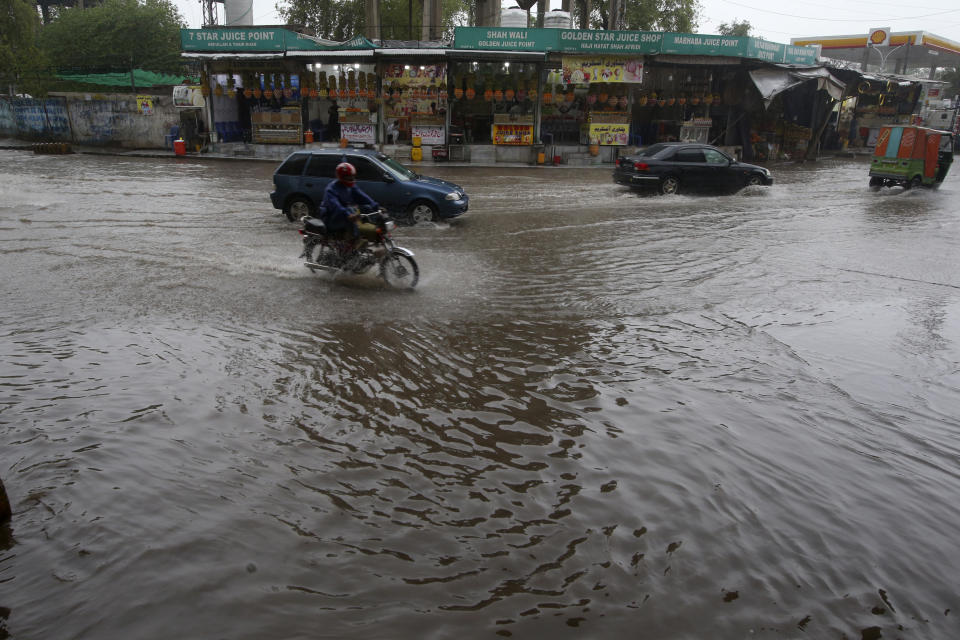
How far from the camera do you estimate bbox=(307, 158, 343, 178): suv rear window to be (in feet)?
40.3

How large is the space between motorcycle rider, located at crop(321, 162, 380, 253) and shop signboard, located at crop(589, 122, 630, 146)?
21.2 metres

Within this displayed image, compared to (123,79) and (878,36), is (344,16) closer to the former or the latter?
(123,79)

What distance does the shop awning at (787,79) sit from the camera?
27234 millimetres

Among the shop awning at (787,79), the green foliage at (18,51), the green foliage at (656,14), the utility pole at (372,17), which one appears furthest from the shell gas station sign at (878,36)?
the green foliage at (18,51)

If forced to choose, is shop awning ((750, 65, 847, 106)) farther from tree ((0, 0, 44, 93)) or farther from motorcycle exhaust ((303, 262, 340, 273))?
tree ((0, 0, 44, 93))

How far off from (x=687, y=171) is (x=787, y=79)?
14709mm

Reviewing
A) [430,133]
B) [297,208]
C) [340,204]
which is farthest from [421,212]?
[430,133]

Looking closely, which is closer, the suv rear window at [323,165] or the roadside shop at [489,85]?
the suv rear window at [323,165]

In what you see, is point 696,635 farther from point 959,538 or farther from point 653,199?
point 653,199

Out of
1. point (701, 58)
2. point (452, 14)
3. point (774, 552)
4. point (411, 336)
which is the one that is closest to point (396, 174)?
point (411, 336)

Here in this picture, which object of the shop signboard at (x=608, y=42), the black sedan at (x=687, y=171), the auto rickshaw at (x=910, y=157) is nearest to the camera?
the black sedan at (x=687, y=171)

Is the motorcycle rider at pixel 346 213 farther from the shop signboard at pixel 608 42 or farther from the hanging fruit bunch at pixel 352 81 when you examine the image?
the shop signboard at pixel 608 42

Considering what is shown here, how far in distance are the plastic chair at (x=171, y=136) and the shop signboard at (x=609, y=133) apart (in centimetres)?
1933

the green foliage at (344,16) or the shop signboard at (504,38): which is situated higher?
the green foliage at (344,16)
